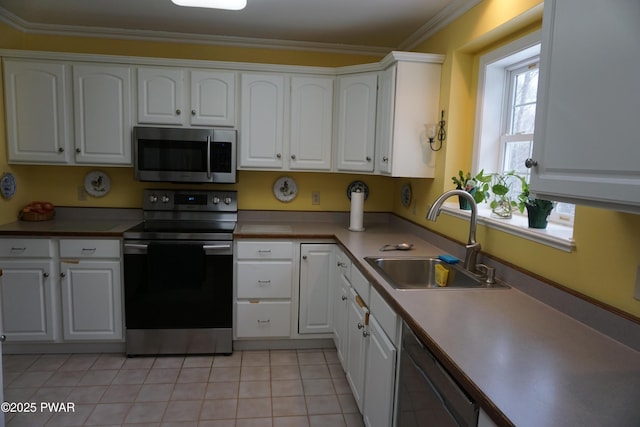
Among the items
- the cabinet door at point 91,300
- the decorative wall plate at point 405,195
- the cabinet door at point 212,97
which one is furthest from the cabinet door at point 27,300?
the decorative wall plate at point 405,195

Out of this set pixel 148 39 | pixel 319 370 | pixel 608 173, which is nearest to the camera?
pixel 608 173

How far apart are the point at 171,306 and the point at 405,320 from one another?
196cm

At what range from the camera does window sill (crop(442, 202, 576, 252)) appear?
5.30 ft

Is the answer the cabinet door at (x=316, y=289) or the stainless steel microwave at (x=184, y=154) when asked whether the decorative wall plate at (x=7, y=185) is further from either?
the cabinet door at (x=316, y=289)

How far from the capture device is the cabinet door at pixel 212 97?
3.11 metres

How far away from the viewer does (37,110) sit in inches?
119

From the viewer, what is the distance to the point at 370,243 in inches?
108

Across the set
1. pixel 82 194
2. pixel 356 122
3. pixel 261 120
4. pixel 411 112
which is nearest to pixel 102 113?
pixel 82 194

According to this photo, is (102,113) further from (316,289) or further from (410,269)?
(410,269)

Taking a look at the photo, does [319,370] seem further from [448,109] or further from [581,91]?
[581,91]

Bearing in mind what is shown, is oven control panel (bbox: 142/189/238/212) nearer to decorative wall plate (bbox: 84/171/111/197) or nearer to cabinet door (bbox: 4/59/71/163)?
decorative wall plate (bbox: 84/171/111/197)

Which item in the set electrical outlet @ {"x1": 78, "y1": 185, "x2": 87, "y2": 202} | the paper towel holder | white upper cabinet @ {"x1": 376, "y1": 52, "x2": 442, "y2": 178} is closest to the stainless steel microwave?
electrical outlet @ {"x1": 78, "y1": 185, "x2": 87, "y2": 202}

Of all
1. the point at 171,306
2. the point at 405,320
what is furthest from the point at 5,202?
the point at 405,320

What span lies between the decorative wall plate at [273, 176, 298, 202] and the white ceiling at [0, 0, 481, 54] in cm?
110
